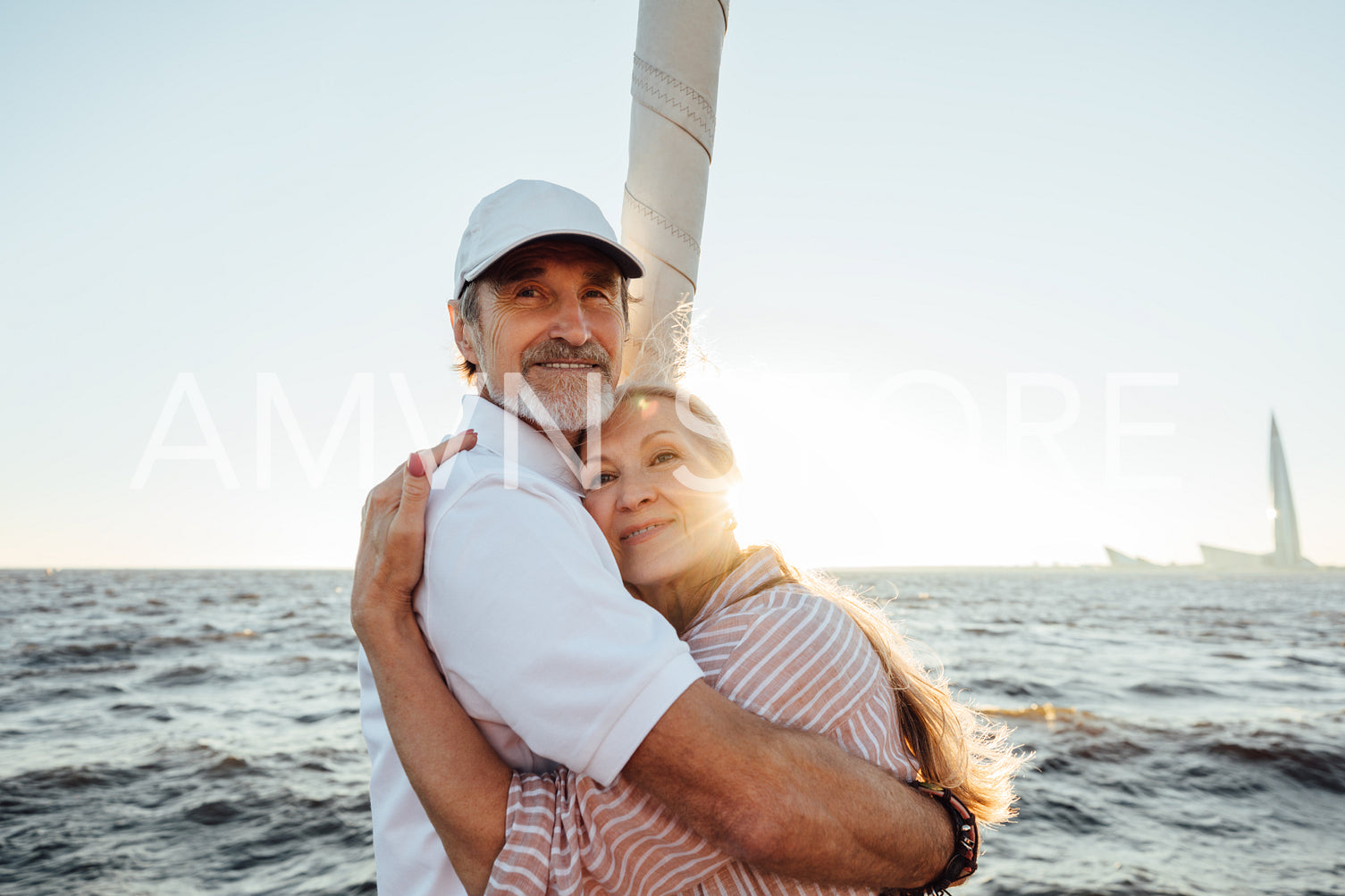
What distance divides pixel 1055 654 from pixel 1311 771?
36.0 feet

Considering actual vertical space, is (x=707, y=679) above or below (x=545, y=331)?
below

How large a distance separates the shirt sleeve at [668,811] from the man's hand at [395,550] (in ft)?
1.33

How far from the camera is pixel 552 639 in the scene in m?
1.11

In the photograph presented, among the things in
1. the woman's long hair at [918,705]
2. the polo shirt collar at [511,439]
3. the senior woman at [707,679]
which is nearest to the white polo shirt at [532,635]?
the senior woman at [707,679]

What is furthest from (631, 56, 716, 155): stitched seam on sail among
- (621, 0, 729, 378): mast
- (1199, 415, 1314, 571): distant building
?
(1199, 415, 1314, 571): distant building

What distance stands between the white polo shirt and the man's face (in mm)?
525

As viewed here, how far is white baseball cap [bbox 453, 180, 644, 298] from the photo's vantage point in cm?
188

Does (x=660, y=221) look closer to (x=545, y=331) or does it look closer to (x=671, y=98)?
(x=671, y=98)

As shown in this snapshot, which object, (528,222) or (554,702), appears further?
(528,222)

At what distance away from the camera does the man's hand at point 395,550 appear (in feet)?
4.53

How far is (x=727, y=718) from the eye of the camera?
1193mm

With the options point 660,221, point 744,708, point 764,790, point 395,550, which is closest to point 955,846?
point 744,708

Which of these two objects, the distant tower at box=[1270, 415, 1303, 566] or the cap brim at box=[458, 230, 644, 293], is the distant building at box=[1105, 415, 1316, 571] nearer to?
the distant tower at box=[1270, 415, 1303, 566]

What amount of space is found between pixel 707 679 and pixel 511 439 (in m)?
0.71
